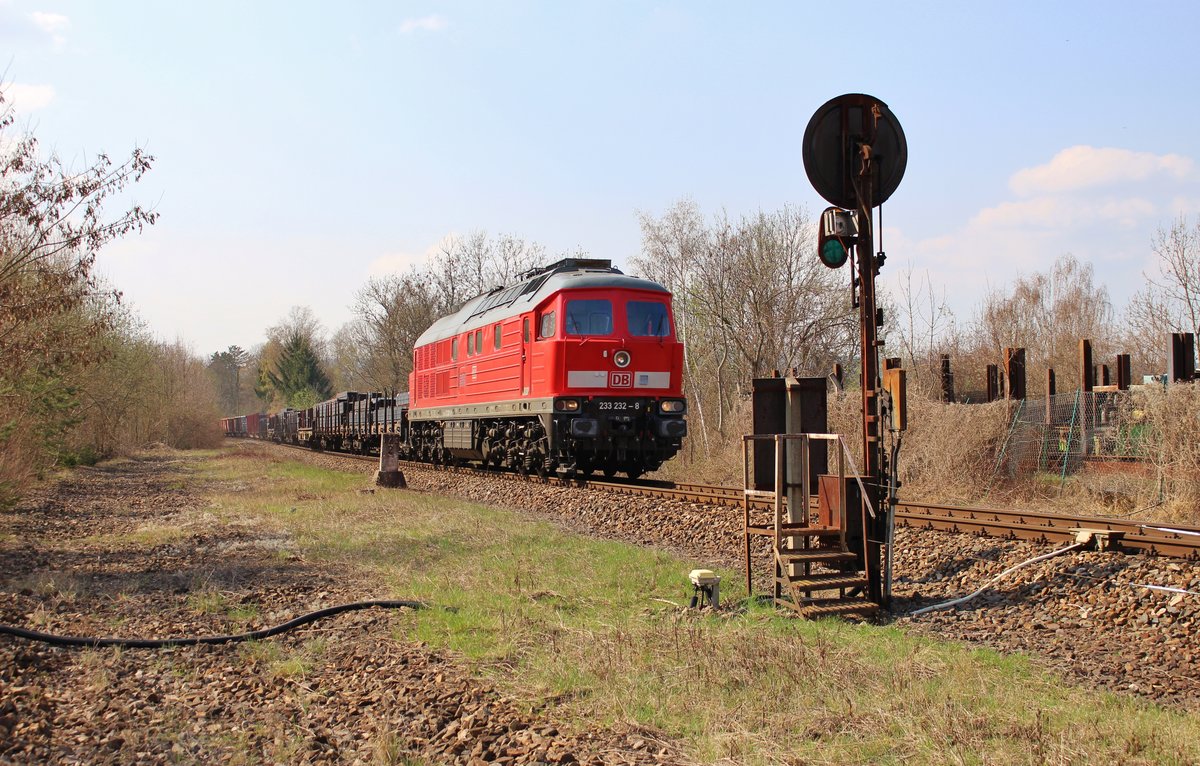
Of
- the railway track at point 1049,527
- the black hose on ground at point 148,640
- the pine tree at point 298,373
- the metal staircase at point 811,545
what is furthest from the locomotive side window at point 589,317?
the pine tree at point 298,373

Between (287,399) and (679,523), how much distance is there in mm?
79681

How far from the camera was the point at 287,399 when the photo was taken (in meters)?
85.7

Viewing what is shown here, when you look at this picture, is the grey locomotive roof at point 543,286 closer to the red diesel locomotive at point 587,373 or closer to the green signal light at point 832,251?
the red diesel locomotive at point 587,373

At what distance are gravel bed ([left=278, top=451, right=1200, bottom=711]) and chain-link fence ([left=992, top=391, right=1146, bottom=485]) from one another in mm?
7253

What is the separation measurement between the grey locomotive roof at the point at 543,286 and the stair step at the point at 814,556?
354 inches

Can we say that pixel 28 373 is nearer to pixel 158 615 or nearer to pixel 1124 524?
pixel 158 615

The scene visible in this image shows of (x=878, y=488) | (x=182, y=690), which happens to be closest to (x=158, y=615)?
(x=182, y=690)

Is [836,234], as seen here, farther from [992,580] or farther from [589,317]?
[589,317]

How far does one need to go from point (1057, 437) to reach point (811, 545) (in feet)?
31.8

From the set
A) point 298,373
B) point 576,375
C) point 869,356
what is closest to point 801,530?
point 869,356

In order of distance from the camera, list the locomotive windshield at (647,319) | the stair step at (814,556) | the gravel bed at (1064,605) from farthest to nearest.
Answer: the locomotive windshield at (647,319)
the stair step at (814,556)
the gravel bed at (1064,605)

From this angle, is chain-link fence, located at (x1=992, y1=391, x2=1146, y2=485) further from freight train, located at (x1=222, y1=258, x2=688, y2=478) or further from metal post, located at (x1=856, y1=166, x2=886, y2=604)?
metal post, located at (x1=856, y1=166, x2=886, y2=604)

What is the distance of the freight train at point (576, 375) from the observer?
52.7 ft

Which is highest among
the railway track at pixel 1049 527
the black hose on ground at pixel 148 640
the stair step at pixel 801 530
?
the stair step at pixel 801 530
